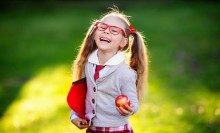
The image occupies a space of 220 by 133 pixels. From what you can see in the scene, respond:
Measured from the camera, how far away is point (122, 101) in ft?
9.58

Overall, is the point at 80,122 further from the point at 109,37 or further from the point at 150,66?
the point at 150,66

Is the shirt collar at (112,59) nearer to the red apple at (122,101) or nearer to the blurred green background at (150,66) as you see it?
the red apple at (122,101)

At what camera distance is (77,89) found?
3.36 metres

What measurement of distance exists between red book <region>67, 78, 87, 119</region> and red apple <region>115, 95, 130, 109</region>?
1.55 ft

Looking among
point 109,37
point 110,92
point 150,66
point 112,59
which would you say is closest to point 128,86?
point 110,92

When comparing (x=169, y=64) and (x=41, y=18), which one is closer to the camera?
(x=169, y=64)

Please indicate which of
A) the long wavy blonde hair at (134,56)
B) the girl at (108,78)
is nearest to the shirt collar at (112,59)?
the girl at (108,78)

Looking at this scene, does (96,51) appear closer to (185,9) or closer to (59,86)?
(59,86)

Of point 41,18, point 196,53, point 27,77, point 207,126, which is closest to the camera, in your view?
point 207,126

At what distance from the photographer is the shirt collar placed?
3193 millimetres

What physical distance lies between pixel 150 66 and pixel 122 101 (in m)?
5.32

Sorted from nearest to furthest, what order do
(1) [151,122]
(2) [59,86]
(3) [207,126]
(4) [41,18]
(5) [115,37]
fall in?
1. (5) [115,37]
2. (3) [207,126]
3. (1) [151,122]
4. (2) [59,86]
5. (4) [41,18]

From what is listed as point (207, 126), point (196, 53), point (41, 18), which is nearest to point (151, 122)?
point (207, 126)

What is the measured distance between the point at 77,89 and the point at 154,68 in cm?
476
